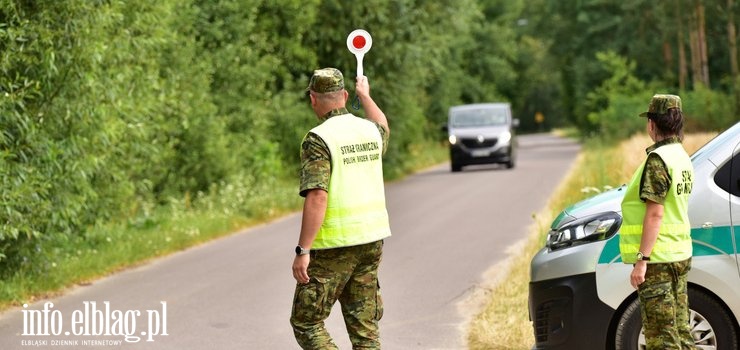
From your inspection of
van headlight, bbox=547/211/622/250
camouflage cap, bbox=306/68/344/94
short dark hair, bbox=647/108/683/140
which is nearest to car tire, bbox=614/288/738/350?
van headlight, bbox=547/211/622/250

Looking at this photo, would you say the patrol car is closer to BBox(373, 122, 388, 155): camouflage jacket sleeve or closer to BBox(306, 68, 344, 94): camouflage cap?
BBox(373, 122, 388, 155): camouflage jacket sleeve

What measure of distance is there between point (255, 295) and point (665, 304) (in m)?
6.19

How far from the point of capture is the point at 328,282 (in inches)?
235

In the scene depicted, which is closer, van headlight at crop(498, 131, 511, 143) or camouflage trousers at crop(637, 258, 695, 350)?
camouflage trousers at crop(637, 258, 695, 350)

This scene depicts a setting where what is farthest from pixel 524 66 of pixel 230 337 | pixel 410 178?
pixel 230 337

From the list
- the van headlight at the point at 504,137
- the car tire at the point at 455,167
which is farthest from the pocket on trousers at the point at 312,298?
the car tire at the point at 455,167

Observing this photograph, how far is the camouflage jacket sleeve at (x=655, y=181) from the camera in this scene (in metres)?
6.05

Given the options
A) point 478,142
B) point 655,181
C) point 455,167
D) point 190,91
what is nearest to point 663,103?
point 655,181

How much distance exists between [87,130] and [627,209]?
8059 mm

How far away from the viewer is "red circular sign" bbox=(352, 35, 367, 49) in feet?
21.3

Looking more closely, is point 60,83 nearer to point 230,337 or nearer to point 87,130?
point 87,130

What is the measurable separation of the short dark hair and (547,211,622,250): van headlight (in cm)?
103

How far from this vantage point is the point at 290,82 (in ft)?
94.7

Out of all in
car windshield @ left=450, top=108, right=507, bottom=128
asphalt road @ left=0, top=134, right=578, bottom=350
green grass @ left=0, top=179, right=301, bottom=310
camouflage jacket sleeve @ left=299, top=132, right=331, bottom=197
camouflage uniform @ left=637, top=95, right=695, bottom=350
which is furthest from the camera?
car windshield @ left=450, top=108, right=507, bottom=128
